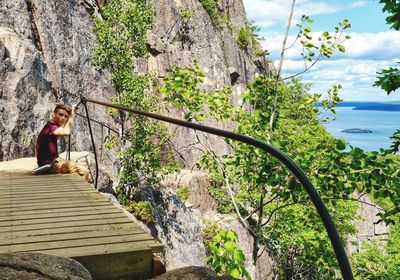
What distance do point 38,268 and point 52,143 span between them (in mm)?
6366

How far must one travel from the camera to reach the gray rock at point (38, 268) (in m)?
2.52

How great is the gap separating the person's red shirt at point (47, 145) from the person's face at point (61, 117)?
0.10 meters

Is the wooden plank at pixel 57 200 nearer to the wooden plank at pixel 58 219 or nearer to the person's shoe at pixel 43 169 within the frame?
the wooden plank at pixel 58 219

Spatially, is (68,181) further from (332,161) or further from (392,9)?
(392,9)

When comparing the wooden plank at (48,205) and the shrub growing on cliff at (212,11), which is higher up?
the shrub growing on cliff at (212,11)

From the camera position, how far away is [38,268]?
2.63 meters

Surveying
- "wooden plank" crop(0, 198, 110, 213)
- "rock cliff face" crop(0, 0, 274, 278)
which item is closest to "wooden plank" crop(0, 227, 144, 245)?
"wooden plank" crop(0, 198, 110, 213)

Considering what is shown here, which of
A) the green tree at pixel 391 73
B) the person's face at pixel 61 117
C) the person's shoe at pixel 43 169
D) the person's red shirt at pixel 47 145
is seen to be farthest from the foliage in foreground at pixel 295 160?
the person's shoe at pixel 43 169

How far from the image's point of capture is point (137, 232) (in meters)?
4.04

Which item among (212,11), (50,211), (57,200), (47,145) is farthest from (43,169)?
(212,11)

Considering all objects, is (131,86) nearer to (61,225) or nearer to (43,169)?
(43,169)

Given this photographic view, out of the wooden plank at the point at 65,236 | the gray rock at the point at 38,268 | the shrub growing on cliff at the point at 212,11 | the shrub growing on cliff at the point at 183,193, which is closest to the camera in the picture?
the gray rock at the point at 38,268

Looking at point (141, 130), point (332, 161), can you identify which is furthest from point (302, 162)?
point (141, 130)

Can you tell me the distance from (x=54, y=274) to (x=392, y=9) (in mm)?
6689
